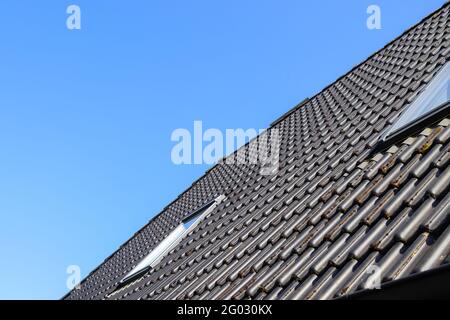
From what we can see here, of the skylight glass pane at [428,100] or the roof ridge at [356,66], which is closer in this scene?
the skylight glass pane at [428,100]

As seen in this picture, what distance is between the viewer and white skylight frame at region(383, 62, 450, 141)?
13.5 ft

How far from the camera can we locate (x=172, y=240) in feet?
24.9

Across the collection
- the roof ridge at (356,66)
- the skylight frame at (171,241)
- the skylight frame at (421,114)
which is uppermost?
the roof ridge at (356,66)

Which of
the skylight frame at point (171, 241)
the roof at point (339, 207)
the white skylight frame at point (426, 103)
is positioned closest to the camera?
the roof at point (339, 207)

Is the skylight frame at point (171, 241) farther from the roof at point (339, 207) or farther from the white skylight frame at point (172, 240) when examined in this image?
the roof at point (339, 207)

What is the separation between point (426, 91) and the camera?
4.70 m

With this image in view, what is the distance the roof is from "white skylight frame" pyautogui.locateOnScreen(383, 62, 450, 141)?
0.17 meters

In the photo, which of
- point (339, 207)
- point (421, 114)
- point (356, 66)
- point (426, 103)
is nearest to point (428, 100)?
point (426, 103)

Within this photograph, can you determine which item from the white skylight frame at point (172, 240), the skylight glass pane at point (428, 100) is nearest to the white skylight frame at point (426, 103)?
the skylight glass pane at point (428, 100)

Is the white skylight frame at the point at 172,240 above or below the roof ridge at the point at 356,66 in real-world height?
below

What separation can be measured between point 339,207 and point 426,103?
1505mm

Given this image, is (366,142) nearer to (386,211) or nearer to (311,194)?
(311,194)

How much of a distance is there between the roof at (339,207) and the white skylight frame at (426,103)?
171 millimetres

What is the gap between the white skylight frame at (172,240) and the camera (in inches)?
273
